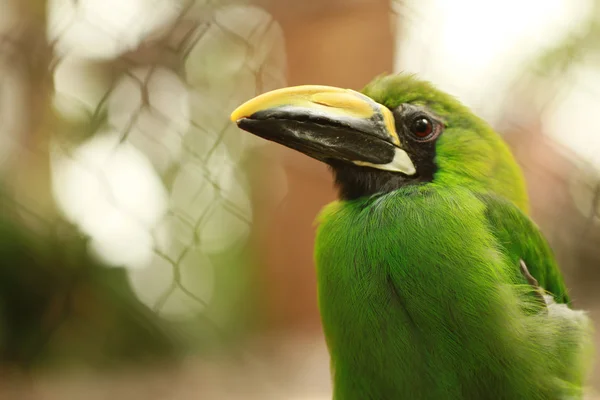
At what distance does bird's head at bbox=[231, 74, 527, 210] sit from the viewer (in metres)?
1.11

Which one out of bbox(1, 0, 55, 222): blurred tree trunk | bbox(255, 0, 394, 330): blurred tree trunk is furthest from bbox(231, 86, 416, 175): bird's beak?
bbox(1, 0, 55, 222): blurred tree trunk

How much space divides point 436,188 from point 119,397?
6.89ft

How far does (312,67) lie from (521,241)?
1460 mm

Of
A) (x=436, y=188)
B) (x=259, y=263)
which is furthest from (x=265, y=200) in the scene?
(x=436, y=188)

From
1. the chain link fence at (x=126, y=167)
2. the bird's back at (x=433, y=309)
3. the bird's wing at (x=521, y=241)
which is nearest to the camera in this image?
the bird's back at (x=433, y=309)

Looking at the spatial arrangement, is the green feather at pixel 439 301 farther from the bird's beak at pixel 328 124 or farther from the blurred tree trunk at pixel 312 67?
the blurred tree trunk at pixel 312 67

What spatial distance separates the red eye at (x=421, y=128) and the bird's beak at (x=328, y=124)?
0.15 ft

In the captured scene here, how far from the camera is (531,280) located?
1238 millimetres

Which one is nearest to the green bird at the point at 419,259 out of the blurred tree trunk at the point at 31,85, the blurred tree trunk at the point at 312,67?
the blurred tree trunk at the point at 312,67

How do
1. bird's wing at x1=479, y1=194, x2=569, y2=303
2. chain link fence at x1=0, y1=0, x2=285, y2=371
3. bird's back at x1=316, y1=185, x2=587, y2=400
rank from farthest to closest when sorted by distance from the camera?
chain link fence at x1=0, y1=0, x2=285, y2=371, bird's wing at x1=479, y1=194, x2=569, y2=303, bird's back at x1=316, y1=185, x2=587, y2=400

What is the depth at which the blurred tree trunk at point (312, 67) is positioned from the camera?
7.79ft

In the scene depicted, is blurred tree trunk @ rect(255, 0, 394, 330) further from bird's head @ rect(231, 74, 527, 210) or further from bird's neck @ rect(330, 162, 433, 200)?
bird's neck @ rect(330, 162, 433, 200)

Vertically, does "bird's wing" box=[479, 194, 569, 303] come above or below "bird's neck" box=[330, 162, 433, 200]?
below

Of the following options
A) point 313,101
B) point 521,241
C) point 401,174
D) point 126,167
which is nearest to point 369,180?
point 401,174
